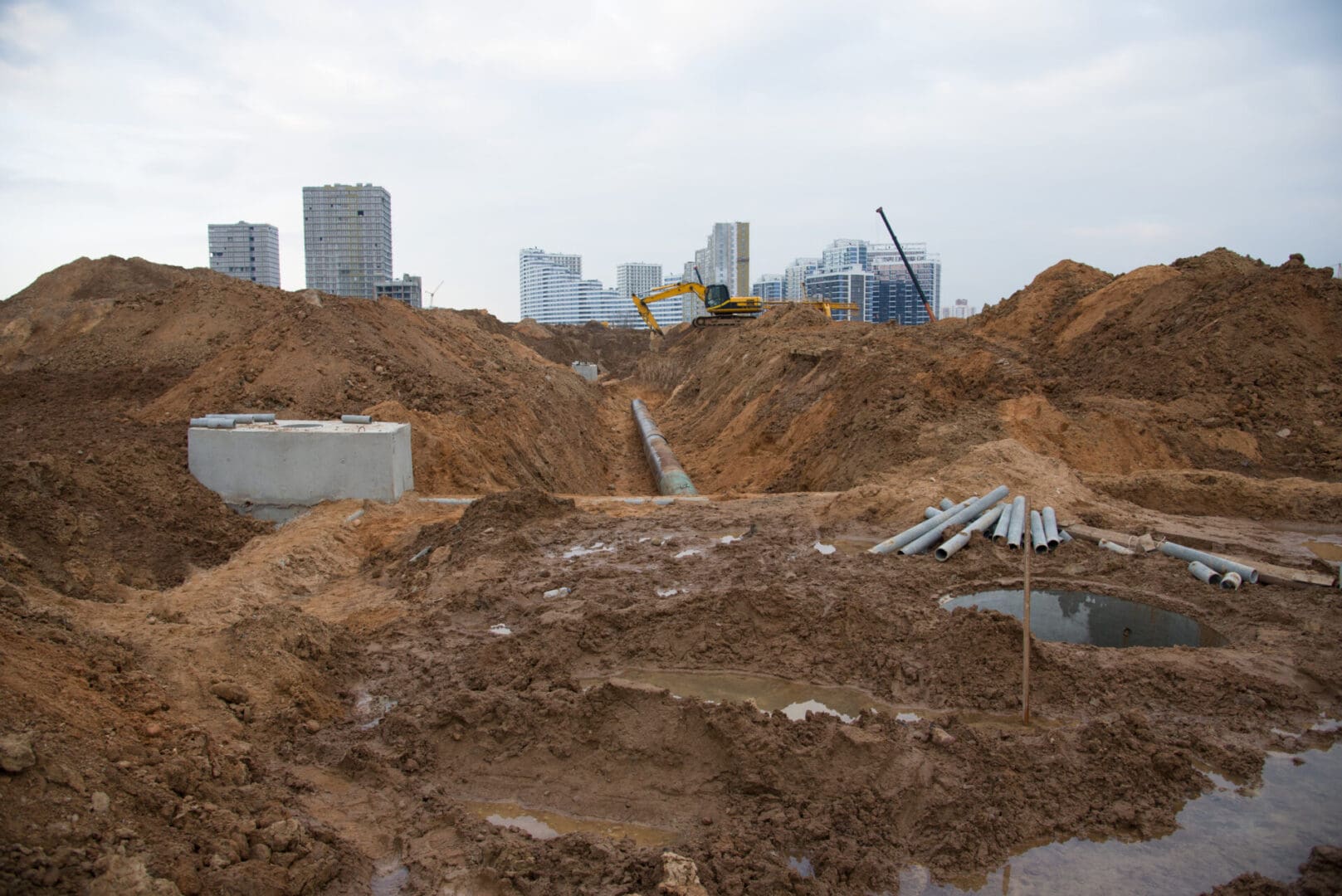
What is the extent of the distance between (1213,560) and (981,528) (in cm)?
215

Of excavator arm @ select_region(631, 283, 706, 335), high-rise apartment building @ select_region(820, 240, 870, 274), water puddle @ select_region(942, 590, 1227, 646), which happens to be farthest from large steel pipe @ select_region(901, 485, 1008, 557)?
high-rise apartment building @ select_region(820, 240, 870, 274)

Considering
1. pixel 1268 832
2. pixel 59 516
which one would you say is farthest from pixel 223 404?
pixel 1268 832

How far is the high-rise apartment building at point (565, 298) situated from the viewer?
110 metres

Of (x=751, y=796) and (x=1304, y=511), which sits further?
(x=1304, y=511)

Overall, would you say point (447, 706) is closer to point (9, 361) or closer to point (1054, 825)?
point (1054, 825)

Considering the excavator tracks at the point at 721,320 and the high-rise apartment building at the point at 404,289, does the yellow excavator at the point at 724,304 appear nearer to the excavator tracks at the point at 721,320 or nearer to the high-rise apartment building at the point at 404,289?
the excavator tracks at the point at 721,320

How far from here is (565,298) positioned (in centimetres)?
11075

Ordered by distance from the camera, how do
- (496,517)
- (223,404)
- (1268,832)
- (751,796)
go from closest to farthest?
(1268,832) → (751,796) → (496,517) → (223,404)

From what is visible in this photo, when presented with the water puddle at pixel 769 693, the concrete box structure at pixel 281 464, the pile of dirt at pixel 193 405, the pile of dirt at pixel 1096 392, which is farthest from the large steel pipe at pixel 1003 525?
the pile of dirt at pixel 193 405

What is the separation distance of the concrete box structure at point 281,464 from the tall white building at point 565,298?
328ft

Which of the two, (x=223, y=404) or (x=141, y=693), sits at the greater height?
(x=223, y=404)

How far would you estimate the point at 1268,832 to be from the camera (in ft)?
14.5

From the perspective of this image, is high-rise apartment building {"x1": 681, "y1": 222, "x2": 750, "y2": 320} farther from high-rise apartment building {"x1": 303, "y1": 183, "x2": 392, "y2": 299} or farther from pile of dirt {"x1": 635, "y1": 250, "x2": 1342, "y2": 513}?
pile of dirt {"x1": 635, "y1": 250, "x2": 1342, "y2": 513}

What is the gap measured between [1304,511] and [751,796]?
935 centimetres
